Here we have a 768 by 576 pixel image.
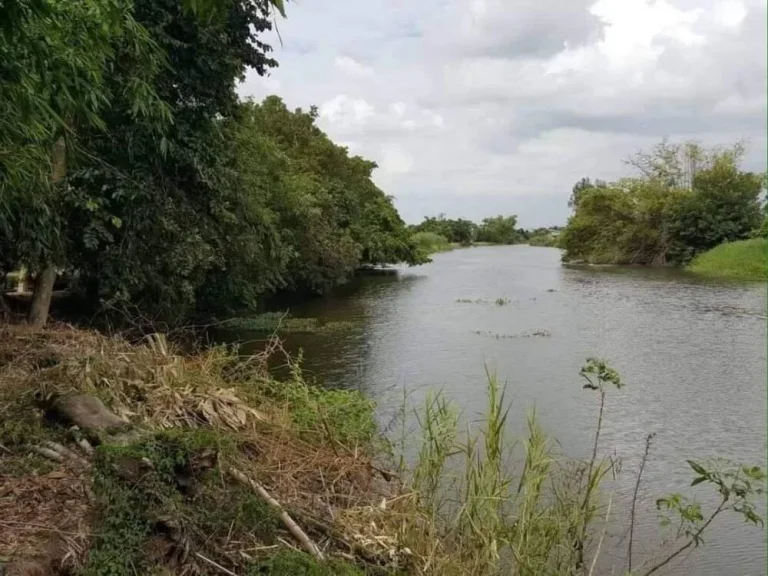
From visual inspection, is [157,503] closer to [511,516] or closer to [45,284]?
[511,516]

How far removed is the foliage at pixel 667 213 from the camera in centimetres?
3734

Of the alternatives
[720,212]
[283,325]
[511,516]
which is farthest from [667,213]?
[511,516]

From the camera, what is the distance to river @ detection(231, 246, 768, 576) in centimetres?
715

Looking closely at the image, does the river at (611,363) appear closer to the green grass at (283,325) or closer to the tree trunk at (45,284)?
the green grass at (283,325)

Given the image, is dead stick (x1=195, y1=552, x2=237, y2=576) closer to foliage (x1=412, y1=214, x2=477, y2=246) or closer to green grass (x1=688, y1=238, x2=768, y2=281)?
green grass (x1=688, y1=238, x2=768, y2=281)

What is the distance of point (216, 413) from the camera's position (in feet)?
17.5

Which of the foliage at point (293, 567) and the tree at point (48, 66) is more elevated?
the tree at point (48, 66)

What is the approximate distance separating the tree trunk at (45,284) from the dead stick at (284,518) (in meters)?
6.69

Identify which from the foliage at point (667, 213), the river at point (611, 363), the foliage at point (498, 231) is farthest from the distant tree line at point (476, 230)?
the river at point (611, 363)

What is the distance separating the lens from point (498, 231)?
102 meters

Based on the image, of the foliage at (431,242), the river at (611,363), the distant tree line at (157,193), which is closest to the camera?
the river at (611,363)

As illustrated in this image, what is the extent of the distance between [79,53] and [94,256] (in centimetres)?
674

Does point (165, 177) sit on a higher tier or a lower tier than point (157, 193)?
higher

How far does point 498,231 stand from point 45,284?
94.6 metres
